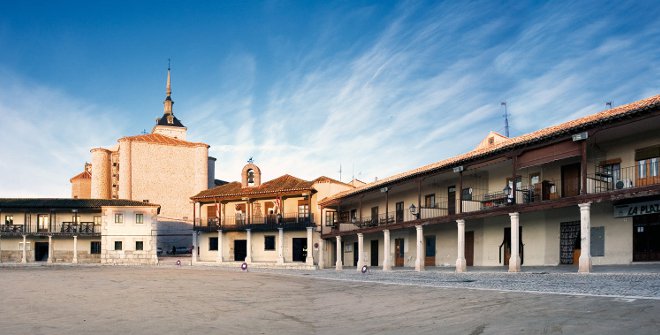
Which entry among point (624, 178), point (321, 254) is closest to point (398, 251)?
point (321, 254)

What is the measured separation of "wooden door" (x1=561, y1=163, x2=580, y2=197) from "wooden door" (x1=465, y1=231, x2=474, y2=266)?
707cm

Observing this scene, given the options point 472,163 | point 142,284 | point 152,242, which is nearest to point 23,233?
point 152,242

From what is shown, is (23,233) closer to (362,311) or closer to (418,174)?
(418,174)

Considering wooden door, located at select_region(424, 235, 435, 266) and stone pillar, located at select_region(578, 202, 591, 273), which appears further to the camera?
wooden door, located at select_region(424, 235, 435, 266)

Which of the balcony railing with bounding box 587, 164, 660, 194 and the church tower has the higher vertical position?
the church tower

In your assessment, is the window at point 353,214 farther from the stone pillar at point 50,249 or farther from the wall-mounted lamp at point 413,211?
the stone pillar at point 50,249

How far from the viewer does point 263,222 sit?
48969 mm

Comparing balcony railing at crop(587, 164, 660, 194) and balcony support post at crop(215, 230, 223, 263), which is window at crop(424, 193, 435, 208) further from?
balcony support post at crop(215, 230, 223, 263)

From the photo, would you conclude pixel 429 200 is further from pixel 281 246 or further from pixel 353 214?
pixel 281 246

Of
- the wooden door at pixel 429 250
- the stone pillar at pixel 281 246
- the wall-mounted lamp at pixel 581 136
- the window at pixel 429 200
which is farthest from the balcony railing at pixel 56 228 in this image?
the wall-mounted lamp at pixel 581 136

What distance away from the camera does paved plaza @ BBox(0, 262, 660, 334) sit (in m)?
10.8

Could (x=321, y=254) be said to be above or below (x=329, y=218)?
below

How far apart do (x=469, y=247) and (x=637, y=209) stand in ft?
36.0

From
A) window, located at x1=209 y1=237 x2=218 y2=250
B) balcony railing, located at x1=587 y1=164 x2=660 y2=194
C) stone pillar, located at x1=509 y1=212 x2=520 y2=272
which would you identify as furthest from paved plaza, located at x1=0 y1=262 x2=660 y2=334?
window, located at x1=209 y1=237 x2=218 y2=250
